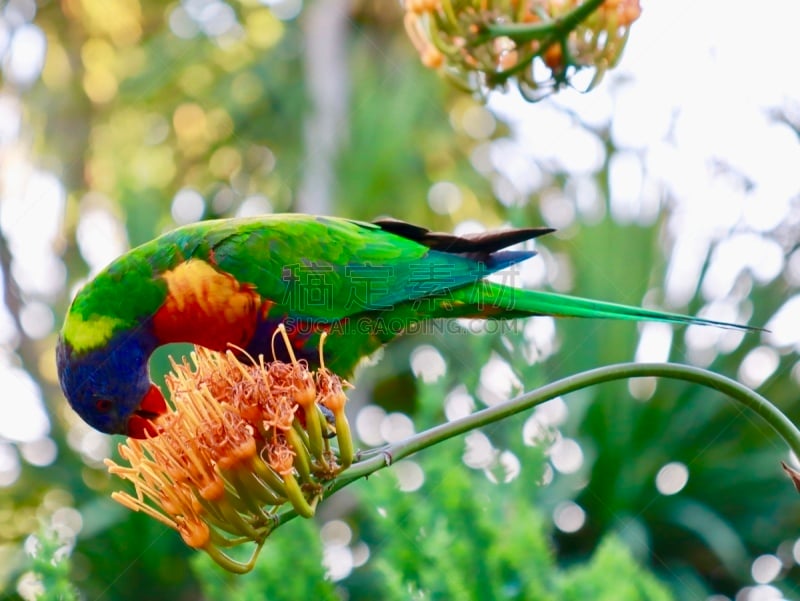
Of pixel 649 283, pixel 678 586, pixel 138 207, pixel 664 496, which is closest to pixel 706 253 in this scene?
pixel 649 283

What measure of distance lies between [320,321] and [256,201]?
2807mm

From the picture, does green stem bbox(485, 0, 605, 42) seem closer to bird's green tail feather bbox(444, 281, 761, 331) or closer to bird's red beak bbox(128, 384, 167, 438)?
bird's green tail feather bbox(444, 281, 761, 331)

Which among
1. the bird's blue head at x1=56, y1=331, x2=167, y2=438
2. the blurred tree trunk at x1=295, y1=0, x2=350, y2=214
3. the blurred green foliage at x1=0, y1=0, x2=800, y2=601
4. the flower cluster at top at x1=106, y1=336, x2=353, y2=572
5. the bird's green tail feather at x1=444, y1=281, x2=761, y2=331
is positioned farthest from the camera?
the blurred tree trunk at x1=295, y1=0, x2=350, y2=214

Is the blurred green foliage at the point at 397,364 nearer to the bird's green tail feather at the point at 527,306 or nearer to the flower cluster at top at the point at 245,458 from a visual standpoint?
the bird's green tail feather at the point at 527,306

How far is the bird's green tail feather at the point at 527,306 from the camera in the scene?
200 centimetres

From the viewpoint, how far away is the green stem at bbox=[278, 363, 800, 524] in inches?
55.0

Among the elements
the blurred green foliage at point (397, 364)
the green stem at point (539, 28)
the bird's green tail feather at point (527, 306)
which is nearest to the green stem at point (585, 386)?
the bird's green tail feather at point (527, 306)

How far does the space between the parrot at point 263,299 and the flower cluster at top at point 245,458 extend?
1.96 ft

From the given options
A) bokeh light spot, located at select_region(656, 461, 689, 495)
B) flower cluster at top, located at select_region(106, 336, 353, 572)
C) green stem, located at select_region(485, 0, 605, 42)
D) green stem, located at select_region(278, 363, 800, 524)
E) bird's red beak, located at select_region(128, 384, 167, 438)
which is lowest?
bokeh light spot, located at select_region(656, 461, 689, 495)

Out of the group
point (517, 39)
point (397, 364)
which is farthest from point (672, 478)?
point (517, 39)

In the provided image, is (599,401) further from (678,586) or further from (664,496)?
(678,586)

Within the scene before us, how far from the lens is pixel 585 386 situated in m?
1.42

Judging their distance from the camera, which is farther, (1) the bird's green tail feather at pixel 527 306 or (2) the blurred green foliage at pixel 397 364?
(2) the blurred green foliage at pixel 397 364

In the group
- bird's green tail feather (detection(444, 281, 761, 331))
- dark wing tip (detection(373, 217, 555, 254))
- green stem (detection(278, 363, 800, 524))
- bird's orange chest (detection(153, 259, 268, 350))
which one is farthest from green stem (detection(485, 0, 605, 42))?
green stem (detection(278, 363, 800, 524))
